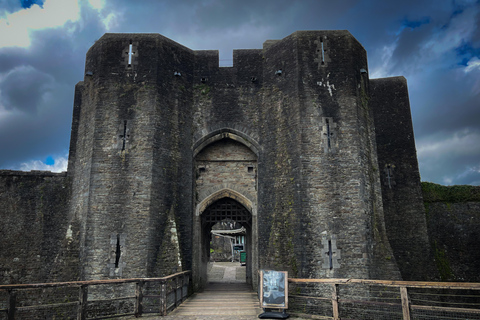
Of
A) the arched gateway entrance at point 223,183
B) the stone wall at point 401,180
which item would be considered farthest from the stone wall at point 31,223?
the stone wall at point 401,180

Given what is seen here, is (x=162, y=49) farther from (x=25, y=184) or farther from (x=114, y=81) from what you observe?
(x=25, y=184)

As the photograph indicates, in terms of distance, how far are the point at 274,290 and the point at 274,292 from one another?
4 centimetres

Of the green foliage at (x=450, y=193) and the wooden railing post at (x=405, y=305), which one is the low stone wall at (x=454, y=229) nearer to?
the green foliage at (x=450, y=193)

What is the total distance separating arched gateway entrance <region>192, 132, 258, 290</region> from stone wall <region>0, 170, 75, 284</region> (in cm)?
450

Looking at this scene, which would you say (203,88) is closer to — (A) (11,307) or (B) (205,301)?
(B) (205,301)

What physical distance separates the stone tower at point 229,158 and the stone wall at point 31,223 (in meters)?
0.77

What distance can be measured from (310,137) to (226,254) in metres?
23.8

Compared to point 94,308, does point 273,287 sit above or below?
above

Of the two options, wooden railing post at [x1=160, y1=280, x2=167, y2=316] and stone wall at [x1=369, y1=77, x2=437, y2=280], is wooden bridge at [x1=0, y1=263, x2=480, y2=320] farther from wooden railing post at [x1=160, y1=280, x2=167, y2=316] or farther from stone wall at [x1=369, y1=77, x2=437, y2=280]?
stone wall at [x1=369, y1=77, x2=437, y2=280]

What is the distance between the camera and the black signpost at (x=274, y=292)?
769 cm

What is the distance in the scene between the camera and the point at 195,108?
1328 centimetres

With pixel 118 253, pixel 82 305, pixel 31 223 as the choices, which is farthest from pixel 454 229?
pixel 31 223

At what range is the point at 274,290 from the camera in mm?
7879

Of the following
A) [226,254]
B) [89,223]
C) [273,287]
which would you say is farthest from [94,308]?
[226,254]
